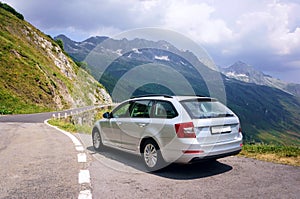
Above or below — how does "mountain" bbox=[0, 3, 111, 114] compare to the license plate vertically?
above

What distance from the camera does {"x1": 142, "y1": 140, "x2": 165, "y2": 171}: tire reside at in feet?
19.3

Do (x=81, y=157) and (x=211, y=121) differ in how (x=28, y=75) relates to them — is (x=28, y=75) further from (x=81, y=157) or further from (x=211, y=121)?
(x=211, y=121)

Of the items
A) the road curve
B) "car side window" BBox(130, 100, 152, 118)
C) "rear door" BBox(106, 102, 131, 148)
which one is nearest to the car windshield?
"car side window" BBox(130, 100, 152, 118)

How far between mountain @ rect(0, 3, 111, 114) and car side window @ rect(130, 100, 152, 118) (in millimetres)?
29529

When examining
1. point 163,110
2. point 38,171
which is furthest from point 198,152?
point 38,171

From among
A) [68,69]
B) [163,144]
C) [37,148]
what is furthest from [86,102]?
[163,144]

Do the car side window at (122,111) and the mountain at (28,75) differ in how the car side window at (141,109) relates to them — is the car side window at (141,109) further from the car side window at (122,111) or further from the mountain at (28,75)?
the mountain at (28,75)

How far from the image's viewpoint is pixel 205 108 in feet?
20.0

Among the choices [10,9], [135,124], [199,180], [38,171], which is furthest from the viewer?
[10,9]

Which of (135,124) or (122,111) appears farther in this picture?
(122,111)

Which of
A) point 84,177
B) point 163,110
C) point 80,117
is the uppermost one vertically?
point 163,110

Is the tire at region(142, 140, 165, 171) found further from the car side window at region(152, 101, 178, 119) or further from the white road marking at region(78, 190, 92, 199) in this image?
the white road marking at region(78, 190, 92, 199)

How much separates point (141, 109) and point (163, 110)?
84cm

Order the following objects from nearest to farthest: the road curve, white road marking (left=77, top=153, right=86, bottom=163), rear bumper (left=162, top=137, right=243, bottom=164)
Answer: the road curve, rear bumper (left=162, top=137, right=243, bottom=164), white road marking (left=77, top=153, right=86, bottom=163)
